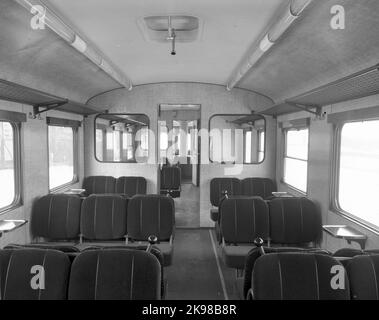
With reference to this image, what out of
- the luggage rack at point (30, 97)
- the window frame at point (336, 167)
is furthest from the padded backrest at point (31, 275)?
the window frame at point (336, 167)

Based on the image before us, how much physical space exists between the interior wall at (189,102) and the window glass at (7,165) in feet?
8.35

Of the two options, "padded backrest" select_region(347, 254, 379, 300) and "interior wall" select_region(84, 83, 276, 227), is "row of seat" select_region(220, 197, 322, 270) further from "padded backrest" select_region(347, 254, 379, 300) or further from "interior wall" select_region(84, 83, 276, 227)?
"interior wall" select_region(84, 83, 276, 227)

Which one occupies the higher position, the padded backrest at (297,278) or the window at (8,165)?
the window at (8,165)

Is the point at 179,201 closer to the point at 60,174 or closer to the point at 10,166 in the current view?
the point at 60,174

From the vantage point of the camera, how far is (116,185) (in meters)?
6.32

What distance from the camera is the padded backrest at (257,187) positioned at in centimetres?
616

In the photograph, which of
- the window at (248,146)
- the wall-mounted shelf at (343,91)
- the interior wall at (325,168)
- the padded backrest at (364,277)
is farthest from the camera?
the window at (248,146)

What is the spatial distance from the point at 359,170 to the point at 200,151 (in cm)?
344

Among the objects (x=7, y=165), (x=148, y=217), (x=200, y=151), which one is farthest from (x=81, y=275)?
(x=200, y=151)

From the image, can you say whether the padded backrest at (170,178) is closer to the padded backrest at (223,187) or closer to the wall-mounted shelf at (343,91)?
the padded backrest at (223,187)

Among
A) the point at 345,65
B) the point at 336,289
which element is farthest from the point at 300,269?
the point at 345,65

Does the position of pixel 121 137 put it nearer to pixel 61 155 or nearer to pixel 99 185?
pixel 99 185

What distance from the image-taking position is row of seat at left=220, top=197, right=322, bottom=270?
4000 millimetres

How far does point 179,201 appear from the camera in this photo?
9602 mm
